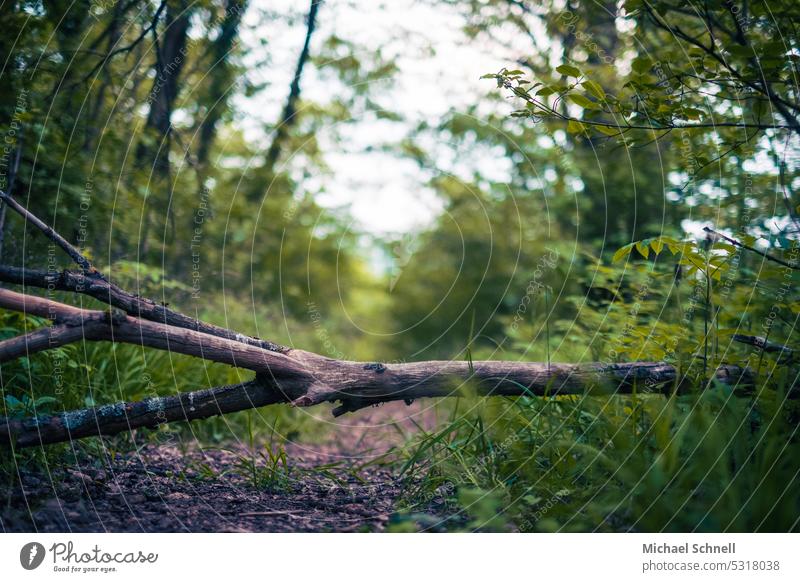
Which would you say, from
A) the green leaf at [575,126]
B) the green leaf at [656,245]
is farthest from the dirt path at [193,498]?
the green leaf at [575,126]

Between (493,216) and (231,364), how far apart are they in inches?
245

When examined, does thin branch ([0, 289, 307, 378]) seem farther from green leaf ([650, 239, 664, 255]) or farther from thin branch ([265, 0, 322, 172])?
thin branch ([265, 0, 322, 172])

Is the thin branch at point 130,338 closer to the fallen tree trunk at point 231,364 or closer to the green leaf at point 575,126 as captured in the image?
the fallen tree trunk at point 231,364

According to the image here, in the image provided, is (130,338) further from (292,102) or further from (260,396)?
(292,102)

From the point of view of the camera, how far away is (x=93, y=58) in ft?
16.6

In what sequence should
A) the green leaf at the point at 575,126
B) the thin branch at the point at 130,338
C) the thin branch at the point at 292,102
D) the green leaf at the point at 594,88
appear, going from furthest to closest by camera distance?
the thin branch at the point at 292,102
the green leaf at the point at 575,126
the green leaf at the point at 594,88
the thin branch at the point at 130,338

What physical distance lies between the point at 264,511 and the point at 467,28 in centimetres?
612

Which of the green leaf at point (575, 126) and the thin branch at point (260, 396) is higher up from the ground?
the green leaf at point (575, 126)

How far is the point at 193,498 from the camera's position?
2736 mm

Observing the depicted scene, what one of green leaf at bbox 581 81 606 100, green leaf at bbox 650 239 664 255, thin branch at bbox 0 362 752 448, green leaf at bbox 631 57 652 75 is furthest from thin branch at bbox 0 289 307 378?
green leaf at bbox 631 57 652 75

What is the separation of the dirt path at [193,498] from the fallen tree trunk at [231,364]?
0.31m

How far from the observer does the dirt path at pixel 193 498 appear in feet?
7.84

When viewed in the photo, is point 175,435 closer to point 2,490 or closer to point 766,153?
point 2,490

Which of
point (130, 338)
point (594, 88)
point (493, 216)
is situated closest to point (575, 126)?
point (594, 88)
